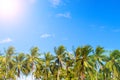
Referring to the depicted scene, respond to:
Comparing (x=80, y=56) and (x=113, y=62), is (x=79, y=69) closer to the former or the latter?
(x=80, y=56)

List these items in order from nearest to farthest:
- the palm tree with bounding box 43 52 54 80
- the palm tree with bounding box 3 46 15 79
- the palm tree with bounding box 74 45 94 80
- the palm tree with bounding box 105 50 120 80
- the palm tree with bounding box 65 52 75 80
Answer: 1. the palm tree with bounding box 74 45 94 80
2. the palm tree with bounding box 65 52 75 80
3. the palm tree with bounding box 105 50 120 80
4. the palm tree with bounding box 43 52 54 80
5. the palm tree with bounding box 3 46 15 79

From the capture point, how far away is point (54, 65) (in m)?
70.4

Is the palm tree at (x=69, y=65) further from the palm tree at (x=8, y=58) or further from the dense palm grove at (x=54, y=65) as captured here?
the palm tree at (x=8, y=58)

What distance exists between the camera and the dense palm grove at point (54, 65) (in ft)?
215

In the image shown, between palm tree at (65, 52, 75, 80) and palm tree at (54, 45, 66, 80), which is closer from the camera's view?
palm tree at (65, 52, 75, 80)

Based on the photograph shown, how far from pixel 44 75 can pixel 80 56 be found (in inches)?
810

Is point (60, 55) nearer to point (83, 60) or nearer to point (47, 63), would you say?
point (47, 63)

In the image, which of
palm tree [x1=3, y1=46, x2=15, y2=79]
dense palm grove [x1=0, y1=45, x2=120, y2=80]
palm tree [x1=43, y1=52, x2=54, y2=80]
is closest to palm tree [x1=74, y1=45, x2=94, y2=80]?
dense palm grove [x1=0, y1=45, x2=120, y2=80]

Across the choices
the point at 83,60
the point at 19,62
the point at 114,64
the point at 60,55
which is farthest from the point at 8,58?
the point at 114,64

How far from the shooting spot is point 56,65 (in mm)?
70562

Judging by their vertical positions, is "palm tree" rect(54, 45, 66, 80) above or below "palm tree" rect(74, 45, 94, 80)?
above

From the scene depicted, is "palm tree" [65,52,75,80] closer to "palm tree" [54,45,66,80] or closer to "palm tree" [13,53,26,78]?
"palm tree" [54,45,66,80]

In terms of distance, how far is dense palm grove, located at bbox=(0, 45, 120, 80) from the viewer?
65.6 m

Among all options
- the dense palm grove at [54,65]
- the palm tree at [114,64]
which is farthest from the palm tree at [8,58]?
the palm tree at [114,64]
